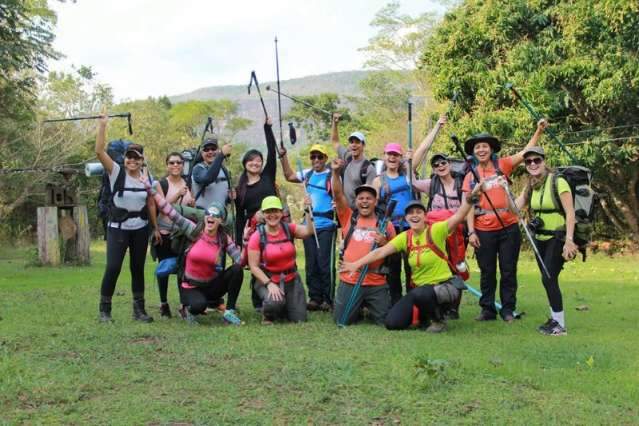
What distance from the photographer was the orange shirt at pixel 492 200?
8500 mm

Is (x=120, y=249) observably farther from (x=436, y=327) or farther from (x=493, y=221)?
(x=493, y=221)

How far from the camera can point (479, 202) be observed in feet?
28.1

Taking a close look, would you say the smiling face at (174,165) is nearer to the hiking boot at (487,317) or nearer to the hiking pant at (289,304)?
the hiking pant at (289,304)

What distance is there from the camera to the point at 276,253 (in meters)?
8.62

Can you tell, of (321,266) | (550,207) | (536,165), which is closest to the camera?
(550,207)

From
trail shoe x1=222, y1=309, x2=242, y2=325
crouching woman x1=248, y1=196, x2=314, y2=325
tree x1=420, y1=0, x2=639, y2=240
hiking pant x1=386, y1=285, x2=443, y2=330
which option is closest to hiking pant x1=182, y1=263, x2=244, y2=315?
trail shoe x1=222, y1=309, x2=242, y2=325

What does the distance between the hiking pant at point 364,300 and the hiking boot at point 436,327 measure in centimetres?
60

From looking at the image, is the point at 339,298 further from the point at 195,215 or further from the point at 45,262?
the point at 45,262

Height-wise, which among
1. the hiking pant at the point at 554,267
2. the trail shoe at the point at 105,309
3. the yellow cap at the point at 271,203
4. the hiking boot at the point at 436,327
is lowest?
the hiking boot at the point at 436,327

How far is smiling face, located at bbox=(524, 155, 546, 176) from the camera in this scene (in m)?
7.95

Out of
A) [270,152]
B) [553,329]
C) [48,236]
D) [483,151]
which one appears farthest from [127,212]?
[48,236]

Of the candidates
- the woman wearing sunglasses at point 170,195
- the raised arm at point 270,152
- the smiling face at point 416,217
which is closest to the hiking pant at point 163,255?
→ the woman wearing sunglasses at point 170,195

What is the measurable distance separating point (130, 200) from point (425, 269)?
10.7 ft

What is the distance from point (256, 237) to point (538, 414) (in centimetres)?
426
